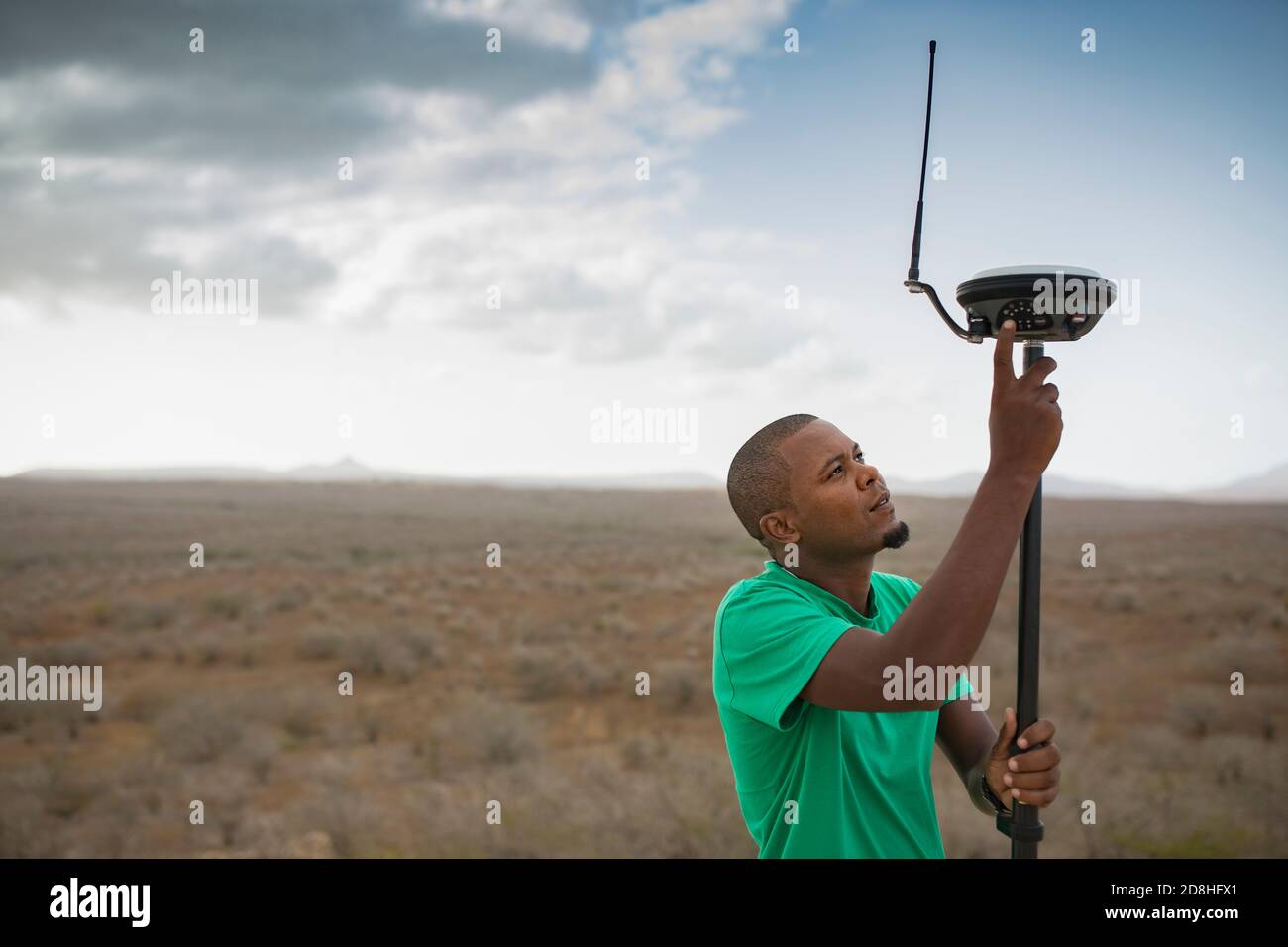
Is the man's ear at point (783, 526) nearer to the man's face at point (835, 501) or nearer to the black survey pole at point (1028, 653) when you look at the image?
the man's face at point (835, 501)

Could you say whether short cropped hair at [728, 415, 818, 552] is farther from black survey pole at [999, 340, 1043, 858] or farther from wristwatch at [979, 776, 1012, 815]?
wristwatch at [979, 776, 1012, 815]

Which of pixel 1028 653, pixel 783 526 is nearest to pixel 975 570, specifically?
pixel 1028 653

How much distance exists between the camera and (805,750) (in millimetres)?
1796

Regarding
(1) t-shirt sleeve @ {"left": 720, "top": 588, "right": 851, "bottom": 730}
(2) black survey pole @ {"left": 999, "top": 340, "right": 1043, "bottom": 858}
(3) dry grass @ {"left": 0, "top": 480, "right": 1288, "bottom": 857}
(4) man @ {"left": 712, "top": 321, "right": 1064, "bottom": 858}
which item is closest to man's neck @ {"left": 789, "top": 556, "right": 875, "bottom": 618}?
(4) man @ {"left": 712, "top": 321, "right": 1064, "bottom": 858}

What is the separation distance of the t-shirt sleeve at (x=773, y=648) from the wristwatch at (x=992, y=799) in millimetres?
416

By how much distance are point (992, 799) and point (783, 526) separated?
65 centimetres

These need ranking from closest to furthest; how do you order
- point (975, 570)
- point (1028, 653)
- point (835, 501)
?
1. point (975, 570)
2. point (1028, 653)
3. point (835, 501)

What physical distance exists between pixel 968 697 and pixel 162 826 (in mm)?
10272

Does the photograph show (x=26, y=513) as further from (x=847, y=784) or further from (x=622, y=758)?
(x=847, y=784)

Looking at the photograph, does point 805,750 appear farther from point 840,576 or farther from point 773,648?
point 840,576

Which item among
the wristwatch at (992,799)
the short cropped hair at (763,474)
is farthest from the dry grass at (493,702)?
the short cropped hair at (763,474)

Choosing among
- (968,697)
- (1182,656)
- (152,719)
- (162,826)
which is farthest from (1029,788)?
(1182,656)

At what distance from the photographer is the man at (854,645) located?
144 cm
